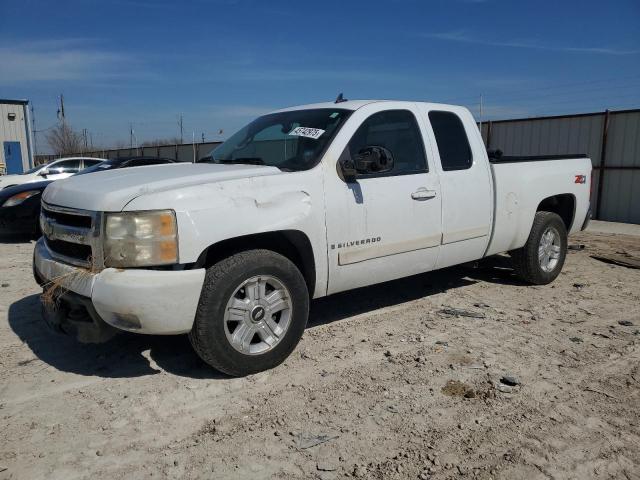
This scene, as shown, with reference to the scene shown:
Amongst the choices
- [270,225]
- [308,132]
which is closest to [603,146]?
[308,132]

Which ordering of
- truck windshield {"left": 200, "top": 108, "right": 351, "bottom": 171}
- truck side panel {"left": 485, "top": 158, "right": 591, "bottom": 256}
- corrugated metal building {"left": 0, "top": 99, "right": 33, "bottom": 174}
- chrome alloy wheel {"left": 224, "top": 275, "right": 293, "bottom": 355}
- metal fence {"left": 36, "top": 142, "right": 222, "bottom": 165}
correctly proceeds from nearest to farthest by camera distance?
chrome alloy wheel {"left": 224, "top": 275, "right": 293, "bottom": 355} < truck windshield {"left": 200, "top": 108, "right": 351, "bottom": 171} < truck side panel {"left": 485, "top": 158, "right": 591, "bottom": 256} < metal fence {"left": 36, "top": 142, "right": 222, "bottom": 165} < corrugated metal building {"left": 0, "top": 99, "right": 33, "bottom": 174}

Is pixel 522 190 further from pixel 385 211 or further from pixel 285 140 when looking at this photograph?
pixel 285 140

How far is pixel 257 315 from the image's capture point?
11.7 feet

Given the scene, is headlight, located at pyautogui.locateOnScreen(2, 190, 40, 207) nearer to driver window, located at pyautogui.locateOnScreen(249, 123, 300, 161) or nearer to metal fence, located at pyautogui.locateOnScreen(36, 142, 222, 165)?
driver window, located at pyautogui.locateOnScreen(249, 123, 300, 161)

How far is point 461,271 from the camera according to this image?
22.4ft

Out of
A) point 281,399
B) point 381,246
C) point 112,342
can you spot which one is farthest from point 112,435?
point 381,246

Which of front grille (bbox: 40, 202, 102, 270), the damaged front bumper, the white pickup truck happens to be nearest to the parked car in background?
the white pickup truck

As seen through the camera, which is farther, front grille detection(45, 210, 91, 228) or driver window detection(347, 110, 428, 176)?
driver window detection(347, 110, 428, 176)

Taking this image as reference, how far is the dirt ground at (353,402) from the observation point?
265 centimetres

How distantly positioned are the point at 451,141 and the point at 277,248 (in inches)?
83.1

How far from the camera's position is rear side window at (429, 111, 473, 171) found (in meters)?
4.80

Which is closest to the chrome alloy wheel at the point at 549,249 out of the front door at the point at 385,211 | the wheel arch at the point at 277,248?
the front door at the point at 385,211

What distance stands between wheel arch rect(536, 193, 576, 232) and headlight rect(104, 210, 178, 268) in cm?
473

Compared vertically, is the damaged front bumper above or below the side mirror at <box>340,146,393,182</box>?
below
